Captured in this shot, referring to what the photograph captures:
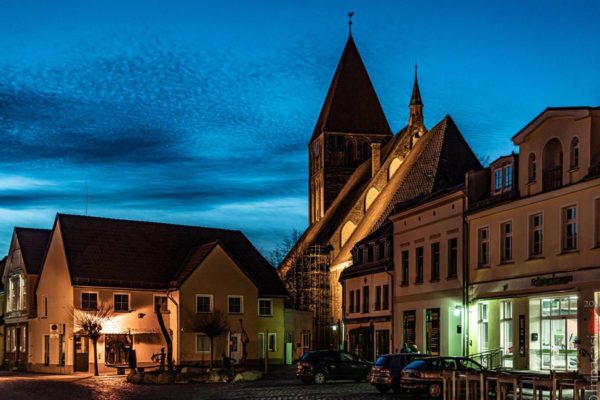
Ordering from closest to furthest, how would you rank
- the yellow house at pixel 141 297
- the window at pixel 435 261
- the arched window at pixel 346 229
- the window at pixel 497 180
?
the window at pixel 497 180
the window at pixel 435 261
the yellow house at pixel 141 297
the arched window at pixel 346 229

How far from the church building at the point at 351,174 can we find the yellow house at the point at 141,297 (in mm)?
6728

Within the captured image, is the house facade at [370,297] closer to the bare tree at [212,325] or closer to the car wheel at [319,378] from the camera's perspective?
the bare tree at [212,325]

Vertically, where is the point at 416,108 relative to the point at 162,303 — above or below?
above

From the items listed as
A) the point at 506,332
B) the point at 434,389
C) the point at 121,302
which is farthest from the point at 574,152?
the point at 121,302

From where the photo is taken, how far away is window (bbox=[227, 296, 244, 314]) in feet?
214

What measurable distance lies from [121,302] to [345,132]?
175 ft

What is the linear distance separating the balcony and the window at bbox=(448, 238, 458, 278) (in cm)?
793

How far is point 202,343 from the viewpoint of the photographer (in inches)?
2486

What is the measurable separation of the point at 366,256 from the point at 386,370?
2453 cm

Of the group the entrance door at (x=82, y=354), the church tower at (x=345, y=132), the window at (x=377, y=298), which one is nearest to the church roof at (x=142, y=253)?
the entrance door at (x=82, y=354)

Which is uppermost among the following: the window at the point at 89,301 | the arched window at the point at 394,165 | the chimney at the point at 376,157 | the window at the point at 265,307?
→ the chimney at the point at 376,157

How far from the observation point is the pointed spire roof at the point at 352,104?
11169 cm

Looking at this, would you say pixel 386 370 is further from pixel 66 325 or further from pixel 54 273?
pixel 54 273

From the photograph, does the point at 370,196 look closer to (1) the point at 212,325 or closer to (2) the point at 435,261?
(1) the point at 212,325
